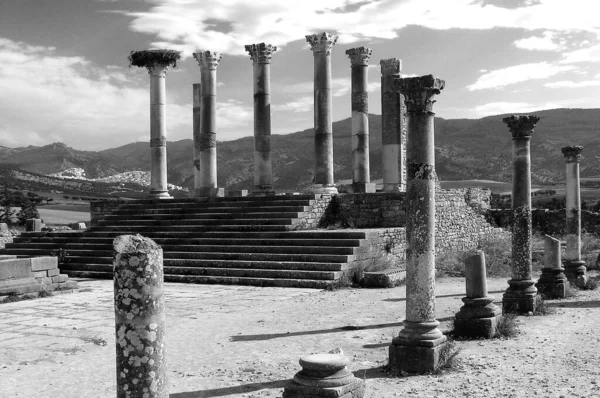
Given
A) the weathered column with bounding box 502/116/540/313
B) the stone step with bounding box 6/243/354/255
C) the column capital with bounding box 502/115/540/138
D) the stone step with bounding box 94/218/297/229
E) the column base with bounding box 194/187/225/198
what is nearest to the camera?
the weathered column with bounding box 502/116/540/313

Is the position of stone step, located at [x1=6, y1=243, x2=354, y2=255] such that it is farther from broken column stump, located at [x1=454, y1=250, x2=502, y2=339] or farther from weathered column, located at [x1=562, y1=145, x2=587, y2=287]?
broken column stump, located at [x1=454, y1=250, x2=502, y2=339]

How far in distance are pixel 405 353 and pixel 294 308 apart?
487 centimetres

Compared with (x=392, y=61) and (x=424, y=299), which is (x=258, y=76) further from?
(x=424, y=299)

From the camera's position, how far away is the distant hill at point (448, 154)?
93.1 meters

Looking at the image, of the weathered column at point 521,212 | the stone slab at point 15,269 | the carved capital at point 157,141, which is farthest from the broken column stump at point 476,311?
the carved capital at point 157,141

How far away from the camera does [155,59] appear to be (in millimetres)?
25328

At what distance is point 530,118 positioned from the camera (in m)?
12.1

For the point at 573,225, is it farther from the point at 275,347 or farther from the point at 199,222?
the point at 199,222

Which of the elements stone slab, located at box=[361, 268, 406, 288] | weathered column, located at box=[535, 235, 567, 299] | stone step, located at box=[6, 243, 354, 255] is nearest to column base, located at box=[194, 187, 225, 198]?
stone step, located at box=[6, 243, 354, 255]

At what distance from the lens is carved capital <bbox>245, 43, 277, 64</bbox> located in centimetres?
2359

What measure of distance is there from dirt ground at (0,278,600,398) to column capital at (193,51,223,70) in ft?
44.9

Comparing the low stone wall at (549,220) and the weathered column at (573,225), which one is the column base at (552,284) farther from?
the low stone wall at (549,220)

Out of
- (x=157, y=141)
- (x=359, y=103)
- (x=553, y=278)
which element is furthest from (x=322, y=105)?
(x=553, y=278)

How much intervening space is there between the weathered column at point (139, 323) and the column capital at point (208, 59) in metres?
21.4
